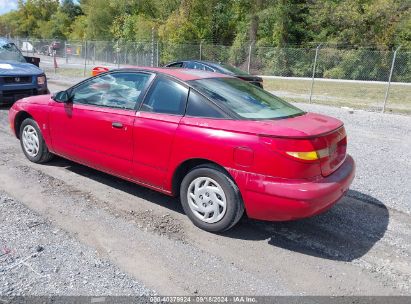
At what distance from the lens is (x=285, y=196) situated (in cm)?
339

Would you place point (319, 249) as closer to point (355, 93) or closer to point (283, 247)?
point (283, 247)

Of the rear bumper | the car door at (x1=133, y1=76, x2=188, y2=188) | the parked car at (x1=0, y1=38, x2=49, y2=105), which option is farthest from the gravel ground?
the parked car at (x1=0, y1=38, x2=49, y2=105)

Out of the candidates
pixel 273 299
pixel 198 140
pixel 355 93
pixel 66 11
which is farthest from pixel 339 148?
pixel 66 11

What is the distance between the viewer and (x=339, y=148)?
155 inches

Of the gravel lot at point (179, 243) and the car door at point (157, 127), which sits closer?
the gravel lot at point (179, 243)

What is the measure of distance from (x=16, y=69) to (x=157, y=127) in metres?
7.22

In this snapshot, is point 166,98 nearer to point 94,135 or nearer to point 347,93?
point 94,135

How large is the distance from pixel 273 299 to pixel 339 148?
175cm

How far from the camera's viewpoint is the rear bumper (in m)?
3.38

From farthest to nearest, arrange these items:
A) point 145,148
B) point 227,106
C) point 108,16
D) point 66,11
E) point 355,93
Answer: point 66,11, point 108,16, point 355,93, point 145,148, point 227,106

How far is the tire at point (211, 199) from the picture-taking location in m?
3.66

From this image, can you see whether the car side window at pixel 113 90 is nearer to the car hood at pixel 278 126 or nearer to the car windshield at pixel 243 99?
the car windshield at pixel 243 99

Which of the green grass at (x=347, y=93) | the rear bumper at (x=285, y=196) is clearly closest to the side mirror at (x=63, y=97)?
the rear bumper at (x=285, y=196)

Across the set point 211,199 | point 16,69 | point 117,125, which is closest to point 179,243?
point 211,199
